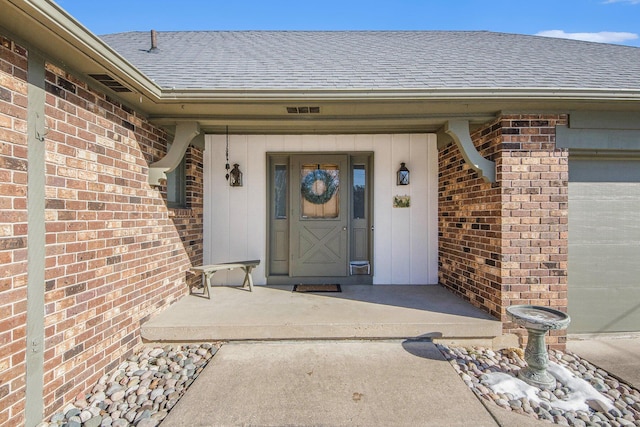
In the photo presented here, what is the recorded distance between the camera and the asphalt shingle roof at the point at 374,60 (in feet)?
10.4

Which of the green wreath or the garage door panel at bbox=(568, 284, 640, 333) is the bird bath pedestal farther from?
the green wreath

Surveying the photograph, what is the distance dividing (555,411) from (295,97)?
322 centimetres

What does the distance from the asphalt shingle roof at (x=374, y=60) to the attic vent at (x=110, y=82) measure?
0.50m

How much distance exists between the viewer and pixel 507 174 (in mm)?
3070

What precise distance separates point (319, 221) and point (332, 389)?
101 inches

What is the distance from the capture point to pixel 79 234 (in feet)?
7.49

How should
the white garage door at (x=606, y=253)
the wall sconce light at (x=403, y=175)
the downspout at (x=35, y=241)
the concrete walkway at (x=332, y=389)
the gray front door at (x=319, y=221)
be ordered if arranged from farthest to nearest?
the gray front door at (x=319, y=221) → the wall sconce light at (x=403, y=175) → the white garage door at (x=606, y=253) → the concrete walkway at (x=332, y=389) → the downspout at (x=35, y=241)

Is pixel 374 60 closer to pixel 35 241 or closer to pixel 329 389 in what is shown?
pixel 329 389

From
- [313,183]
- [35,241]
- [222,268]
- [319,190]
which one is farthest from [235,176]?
[35,241]

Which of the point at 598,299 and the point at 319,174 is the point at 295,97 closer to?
the point at 319,174

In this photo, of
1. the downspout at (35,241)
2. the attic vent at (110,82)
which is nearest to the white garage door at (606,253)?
the attic vent at (110,82)

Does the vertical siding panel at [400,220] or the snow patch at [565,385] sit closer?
the snow patch at [565,385]

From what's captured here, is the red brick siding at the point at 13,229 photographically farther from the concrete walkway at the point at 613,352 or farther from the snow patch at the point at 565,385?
the concrete walkway at the point at 613,352

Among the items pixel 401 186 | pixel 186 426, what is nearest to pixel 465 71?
pixel 401 186
